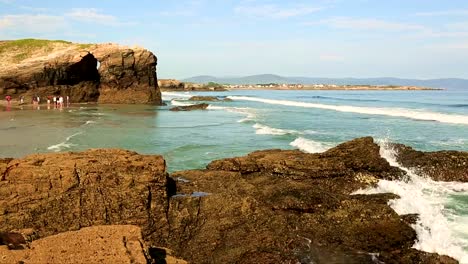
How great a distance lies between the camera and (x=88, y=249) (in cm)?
520

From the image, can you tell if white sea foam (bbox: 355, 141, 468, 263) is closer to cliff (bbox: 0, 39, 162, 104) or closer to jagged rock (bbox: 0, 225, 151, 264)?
jagged rock (bbox: 0, 225, 151, 264)

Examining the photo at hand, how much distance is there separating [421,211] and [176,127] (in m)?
25.3

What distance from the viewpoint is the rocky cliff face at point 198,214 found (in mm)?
8211

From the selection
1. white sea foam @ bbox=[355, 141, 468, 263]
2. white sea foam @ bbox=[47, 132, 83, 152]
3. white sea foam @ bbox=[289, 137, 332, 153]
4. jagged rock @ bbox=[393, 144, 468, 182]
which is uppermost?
jagged rock @ bbox=[393, 144, 468, 182]

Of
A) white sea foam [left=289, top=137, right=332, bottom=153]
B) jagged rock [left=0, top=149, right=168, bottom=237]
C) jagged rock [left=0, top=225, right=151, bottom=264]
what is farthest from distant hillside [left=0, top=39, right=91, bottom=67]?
jagged rock [left=0, top=225, right=151, bottom=264]

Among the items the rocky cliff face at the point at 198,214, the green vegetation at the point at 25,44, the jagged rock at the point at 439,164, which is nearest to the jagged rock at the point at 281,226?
the rocky cliff face at the point at 198,214

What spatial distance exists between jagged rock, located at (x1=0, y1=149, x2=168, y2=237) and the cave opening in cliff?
164 feet

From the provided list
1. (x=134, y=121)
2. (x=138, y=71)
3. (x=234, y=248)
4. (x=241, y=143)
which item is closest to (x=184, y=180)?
(x=234, y=248)

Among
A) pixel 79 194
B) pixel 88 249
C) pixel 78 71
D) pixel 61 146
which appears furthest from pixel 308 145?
pixel 78 71

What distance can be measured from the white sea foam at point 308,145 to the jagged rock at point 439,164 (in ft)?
22.3

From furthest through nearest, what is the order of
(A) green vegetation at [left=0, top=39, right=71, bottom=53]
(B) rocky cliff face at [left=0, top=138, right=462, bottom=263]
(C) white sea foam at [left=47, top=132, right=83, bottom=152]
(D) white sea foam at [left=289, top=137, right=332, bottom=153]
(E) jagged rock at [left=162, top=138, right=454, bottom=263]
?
(A) green vegetation at [left=0, top=39, right=71, bottom=53] → (D) white sea foam at [left=289, top=137, right=332, bottom=153] → (C) white sea foam at [left=47, top=132, right=83, bottom=152] → (B) rocky cliff face at [left=0, top=138, right=462, bottom=263] → (E) jagged rock at [left=162, top=138, right=454, bottom=263]

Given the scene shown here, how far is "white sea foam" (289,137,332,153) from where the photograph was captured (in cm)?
2240

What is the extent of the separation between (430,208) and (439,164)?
4.59 meters

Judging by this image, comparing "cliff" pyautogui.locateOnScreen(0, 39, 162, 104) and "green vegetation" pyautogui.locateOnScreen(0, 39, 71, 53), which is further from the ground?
"green vegetation" pyautogui.locateOnScreen(0, 39, 71, 53)
